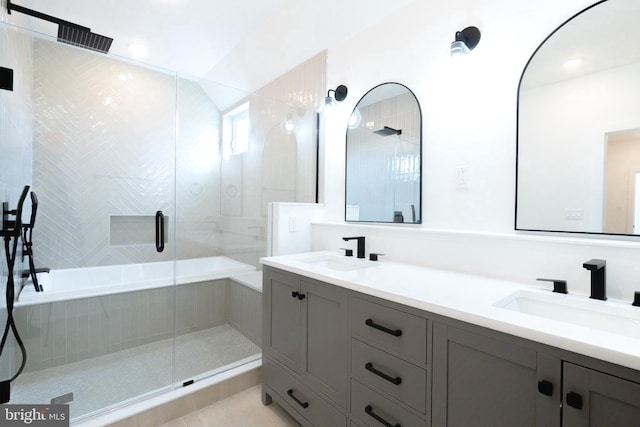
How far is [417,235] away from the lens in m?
1.66

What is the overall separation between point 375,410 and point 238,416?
38.0 inches

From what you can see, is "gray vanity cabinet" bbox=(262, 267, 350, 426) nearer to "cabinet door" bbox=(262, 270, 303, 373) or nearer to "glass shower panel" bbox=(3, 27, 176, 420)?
"cabinet door" bbox=(262, 270, 303, 373)

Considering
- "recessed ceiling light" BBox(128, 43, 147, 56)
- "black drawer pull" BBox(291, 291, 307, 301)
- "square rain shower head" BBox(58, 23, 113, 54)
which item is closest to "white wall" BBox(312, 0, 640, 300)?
"black drawer pull" BBox(291, 291, 307, 301)

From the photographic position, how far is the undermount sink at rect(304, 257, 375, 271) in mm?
1770

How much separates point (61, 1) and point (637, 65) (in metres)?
3.48

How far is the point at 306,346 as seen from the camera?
1.47 metres

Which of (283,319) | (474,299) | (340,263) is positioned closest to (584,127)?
(474,299)

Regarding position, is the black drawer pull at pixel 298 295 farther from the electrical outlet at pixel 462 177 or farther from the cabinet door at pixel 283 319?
the electrical outlet at pixel 462 177

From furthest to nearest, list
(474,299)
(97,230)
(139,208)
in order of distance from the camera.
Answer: (139,208)
(97,230)
(474,299)

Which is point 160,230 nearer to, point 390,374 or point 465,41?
point 390,374

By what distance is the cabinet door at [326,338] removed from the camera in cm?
128

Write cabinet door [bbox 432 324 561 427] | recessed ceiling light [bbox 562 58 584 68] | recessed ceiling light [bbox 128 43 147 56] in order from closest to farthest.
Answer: cabinet door [bbox 432 324 561 427]
recessed ceiling light [bbox 562 58 584 68]
recessed ceiling light [bbox 128 43 147 56]

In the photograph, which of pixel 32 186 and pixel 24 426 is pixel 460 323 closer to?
pixel 24 426

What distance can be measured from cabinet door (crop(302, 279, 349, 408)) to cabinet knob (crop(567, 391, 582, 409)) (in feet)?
2.42
